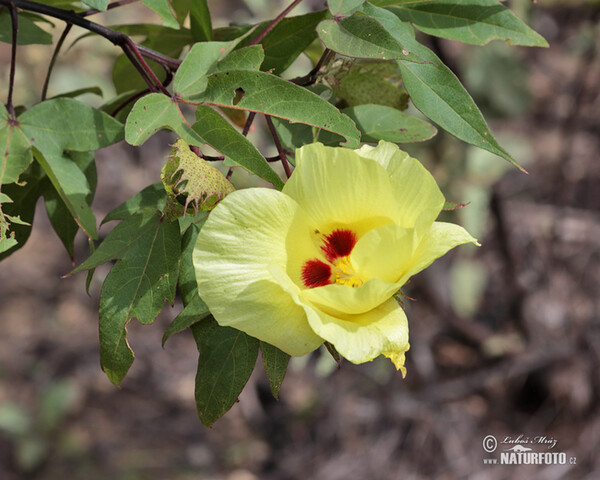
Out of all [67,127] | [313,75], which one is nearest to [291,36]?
[313,75]

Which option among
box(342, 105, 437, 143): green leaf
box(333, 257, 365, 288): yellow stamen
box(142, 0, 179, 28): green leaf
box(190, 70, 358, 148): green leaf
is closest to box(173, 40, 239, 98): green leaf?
box(190, 70, 358, 148): green leaf

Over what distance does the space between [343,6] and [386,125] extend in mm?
210

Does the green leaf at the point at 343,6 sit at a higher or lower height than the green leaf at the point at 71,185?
higher

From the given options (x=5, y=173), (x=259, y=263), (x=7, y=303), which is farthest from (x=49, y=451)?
(x=259, y=263)

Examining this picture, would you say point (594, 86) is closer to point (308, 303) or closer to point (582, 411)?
point (582, 411)

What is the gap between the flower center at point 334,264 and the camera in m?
0.83

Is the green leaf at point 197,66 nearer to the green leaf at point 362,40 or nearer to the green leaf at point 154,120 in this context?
the green leaf at point 154,120

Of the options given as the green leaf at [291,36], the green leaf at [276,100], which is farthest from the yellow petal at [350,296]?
the green leaf at [291,36]

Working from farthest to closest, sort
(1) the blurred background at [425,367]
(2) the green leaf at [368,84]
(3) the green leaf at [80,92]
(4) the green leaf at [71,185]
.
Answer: (1) the blurred background at [425,367] < (3) the green leaf at [80,92] < (2) the green leaf at [368,84] < (4) the green leaf at [71,185]

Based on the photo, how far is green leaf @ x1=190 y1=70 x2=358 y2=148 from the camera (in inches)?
31.4

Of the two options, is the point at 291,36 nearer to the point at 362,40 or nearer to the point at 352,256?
the point at 362,40

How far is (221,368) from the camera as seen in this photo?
827 mm

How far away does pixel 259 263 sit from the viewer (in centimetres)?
75

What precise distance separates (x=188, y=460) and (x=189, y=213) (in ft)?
9.18
